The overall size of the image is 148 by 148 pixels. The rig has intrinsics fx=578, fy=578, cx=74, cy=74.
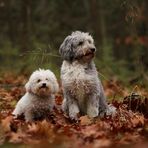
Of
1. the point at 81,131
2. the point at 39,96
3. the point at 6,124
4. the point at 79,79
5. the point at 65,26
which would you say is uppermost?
the point at 65,26

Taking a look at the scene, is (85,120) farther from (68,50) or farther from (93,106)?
(68,50)

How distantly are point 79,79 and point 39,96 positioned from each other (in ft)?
2.68

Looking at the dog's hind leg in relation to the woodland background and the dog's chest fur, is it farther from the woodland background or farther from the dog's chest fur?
the woodland background

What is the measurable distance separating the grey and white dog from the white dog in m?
0.29

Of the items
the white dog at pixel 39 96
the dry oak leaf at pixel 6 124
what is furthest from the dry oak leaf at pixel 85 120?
the dry oak leaf at pixel 6 124

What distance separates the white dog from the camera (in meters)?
10.5

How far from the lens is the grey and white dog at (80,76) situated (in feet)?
34.8

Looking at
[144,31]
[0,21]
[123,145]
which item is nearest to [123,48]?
[144,31]

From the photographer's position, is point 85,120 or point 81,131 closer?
point 81,131

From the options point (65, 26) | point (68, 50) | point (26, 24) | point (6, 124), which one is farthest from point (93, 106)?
point (65, 26)

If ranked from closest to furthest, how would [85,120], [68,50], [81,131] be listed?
[81,131] < [85,120] < [68,50]

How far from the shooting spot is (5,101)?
1333 cm

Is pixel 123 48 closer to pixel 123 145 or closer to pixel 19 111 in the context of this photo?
pixel 19 111

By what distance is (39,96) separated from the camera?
35.2 ft
